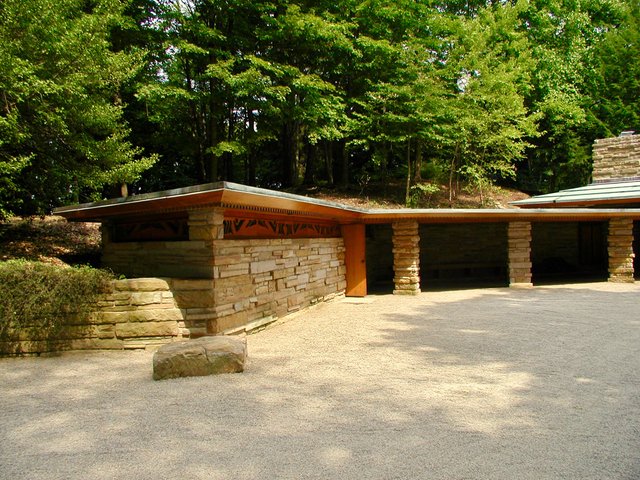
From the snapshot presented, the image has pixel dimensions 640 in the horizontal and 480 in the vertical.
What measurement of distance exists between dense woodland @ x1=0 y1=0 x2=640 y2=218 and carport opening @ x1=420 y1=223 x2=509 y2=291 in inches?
151

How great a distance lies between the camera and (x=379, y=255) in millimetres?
14008

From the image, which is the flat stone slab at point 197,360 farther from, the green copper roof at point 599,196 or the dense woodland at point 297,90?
the green copper roof at point 599,196

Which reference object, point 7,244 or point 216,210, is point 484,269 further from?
point 7,244

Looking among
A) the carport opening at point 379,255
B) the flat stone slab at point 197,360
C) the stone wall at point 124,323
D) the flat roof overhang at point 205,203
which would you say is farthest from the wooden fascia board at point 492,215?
the flat stone slab at point 197,360

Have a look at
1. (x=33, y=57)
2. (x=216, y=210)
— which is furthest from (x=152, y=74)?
(x=216, y=210)

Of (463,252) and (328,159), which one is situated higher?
(328,159)

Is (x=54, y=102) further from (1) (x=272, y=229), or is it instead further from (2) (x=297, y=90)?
(2) (x=297, y=90)

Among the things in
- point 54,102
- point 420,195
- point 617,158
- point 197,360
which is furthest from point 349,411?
point 617,158

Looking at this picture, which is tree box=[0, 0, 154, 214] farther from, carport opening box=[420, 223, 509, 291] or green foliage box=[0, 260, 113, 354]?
carport opening box=[420, 223, 509, 291]

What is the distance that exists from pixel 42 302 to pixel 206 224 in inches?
89.9

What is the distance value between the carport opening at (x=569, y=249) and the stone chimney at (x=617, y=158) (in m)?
2.21

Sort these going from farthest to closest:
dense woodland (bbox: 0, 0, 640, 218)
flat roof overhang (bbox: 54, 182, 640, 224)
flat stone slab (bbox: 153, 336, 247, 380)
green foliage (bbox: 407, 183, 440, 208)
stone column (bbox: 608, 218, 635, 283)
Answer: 1. green foliage (bbox: 407, 183, 440, 208)
2. stone column (bbox: 608, 218, 635, 283)
3. dense woodland (bbox: 0, 0, 640, 218)
4. flat roof overhang (bbox: 54, 182, 640, 224)
5. flat stone slab (bbox: 153, 336, 247, 380)

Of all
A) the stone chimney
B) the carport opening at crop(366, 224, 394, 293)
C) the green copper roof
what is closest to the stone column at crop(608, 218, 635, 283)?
the green copper roof

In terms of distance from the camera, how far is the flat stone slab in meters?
4.34
